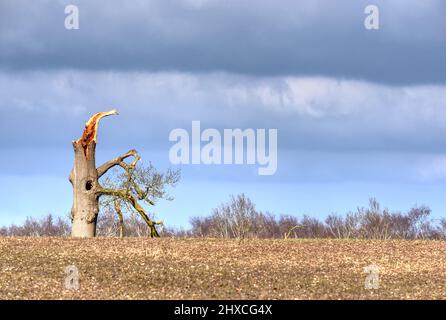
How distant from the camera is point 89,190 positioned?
3312 cm

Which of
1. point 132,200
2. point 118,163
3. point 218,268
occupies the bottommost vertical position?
point 218,268

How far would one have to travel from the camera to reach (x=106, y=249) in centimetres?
2722

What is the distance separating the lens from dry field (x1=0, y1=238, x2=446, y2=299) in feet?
70.4

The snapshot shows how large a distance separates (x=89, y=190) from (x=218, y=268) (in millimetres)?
10320

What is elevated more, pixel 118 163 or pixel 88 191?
pixel 118 163

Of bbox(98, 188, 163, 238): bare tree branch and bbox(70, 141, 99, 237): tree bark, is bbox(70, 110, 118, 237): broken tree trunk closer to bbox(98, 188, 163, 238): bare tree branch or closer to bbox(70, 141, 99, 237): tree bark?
bbox(70, 141, 99, 237): tree bark

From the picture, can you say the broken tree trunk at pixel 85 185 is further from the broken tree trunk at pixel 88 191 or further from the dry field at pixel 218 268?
the dry field at pixel 218 268

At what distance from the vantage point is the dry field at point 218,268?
21469mm

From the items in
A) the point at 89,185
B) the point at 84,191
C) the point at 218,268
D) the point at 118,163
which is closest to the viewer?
the point at 218,268

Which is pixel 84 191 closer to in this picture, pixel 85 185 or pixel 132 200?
pixel 85 185

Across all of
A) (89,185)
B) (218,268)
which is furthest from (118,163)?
(218,268)

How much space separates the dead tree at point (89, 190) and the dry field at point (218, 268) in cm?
347
